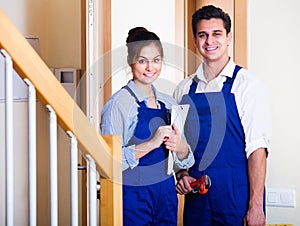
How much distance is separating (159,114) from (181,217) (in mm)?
642

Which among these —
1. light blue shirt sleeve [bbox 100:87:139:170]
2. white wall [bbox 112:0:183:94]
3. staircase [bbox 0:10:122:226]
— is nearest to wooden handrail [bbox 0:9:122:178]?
staircase [bbox 0:10:122:226]

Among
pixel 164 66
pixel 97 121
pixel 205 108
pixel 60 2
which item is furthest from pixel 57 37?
pixel 205 108

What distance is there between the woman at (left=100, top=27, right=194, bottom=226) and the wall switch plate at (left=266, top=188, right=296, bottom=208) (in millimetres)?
569

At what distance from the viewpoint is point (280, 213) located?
2.61 metres

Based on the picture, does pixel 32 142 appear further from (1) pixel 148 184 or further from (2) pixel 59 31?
(2) pixel 59 31

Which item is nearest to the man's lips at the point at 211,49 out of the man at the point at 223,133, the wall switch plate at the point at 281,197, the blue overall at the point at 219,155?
the man at the point at 223,133

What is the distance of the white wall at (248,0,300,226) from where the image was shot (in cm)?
256

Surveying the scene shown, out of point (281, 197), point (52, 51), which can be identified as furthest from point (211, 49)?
point (52, 51)

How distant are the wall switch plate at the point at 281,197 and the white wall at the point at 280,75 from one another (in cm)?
2

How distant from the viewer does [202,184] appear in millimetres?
2318

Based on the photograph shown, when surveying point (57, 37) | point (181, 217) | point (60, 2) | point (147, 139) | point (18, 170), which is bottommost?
point (181, 217)

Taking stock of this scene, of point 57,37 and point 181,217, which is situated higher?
point 57,37

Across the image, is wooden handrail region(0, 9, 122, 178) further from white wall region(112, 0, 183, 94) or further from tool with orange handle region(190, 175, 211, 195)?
white wall region(112, 0, 183, 94)

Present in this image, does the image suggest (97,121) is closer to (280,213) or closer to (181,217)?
(181,217)
